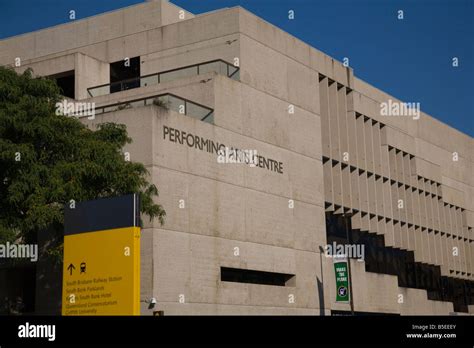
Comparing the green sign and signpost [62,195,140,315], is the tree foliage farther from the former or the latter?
the green sign

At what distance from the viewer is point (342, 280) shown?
41.2m

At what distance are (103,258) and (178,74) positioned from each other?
20.0 metres

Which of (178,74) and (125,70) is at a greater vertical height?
(125,70)

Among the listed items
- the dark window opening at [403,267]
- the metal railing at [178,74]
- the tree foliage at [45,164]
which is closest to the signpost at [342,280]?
the dark window opening at [403,267]

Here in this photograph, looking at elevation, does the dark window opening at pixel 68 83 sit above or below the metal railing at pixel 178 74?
above

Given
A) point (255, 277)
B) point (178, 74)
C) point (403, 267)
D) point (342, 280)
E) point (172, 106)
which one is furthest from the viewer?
point (403, 267)

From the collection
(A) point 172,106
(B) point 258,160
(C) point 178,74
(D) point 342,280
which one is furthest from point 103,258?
(D) point 342,280

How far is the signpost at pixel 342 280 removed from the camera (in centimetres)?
4075

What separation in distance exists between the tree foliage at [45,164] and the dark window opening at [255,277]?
7094mm

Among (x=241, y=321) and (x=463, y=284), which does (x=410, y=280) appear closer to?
(x=463, y=284)

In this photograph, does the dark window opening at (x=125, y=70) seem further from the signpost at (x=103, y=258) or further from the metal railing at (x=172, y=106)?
the signpost at (x=103, y=258)

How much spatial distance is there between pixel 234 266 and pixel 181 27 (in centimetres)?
1424

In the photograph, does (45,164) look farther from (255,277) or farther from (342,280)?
(342,280)

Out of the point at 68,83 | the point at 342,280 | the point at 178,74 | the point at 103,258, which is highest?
the point at 68,83
